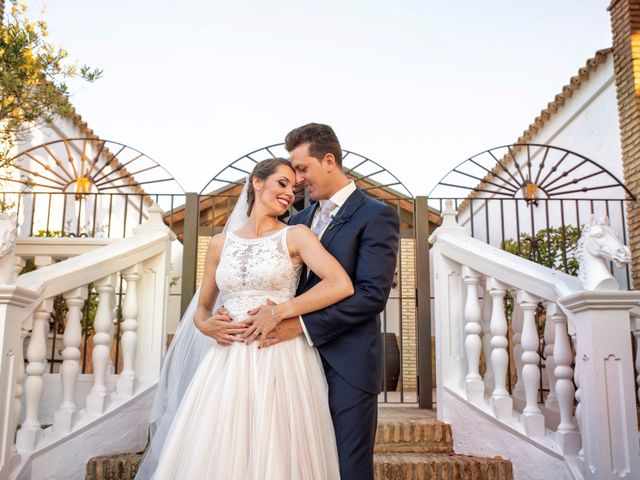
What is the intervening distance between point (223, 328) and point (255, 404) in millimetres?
311

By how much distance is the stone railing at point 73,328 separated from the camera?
10.1 feet

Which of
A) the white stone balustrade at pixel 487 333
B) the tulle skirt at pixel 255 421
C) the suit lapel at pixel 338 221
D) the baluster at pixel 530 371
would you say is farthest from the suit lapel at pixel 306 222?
the white stone balustrade at pixel 487 333

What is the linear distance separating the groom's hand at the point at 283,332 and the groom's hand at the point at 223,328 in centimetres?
10

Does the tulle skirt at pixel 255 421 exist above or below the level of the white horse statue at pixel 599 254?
below

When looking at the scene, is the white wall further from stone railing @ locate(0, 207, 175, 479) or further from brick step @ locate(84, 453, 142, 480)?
brick step @ locate(84, 453, 142, 480)

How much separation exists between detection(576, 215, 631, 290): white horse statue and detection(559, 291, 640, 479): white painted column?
7 cm

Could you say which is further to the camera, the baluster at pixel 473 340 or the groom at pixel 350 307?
the baluster at pixel 473 340

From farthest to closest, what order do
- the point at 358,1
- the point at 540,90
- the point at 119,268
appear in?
the point at 540,90 < the point at 358,1 < the point at 119,268

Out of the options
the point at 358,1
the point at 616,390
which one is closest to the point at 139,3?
the point at 358,1

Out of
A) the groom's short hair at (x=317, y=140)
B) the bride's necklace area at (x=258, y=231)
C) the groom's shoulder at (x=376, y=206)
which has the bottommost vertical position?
the bride's necklace area at (x=258, y=231)

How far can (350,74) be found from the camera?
9875 mm

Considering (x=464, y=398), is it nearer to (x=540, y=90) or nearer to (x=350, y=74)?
(x=350, y=74)

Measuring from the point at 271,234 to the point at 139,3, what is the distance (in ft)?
23.7

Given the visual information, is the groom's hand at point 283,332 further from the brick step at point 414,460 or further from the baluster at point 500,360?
the baluster at point 500,360
